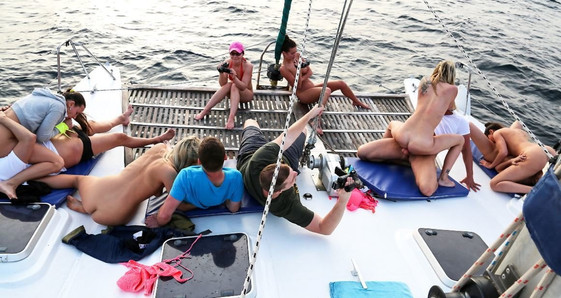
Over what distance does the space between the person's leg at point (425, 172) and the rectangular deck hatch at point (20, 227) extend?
3.33m

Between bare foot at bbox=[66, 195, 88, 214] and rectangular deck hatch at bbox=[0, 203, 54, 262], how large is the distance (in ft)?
0.79

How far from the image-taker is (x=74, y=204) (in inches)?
142

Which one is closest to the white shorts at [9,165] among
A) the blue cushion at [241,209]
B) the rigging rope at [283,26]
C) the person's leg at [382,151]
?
the blue cushion at [241,209]

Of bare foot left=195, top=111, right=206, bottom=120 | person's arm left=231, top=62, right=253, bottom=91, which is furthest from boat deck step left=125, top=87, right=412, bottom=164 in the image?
person's arm left=231, top=62, right=253, bottom=91

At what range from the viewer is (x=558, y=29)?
12438mm

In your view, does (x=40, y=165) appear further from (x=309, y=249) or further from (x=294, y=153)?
(x=309, y=249)

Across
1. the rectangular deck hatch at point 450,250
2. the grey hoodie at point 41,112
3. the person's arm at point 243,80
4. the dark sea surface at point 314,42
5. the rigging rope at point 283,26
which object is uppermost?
the rigging rope at point 283,26

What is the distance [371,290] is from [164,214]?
5.47 ft

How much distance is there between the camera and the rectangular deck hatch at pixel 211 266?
2736 millimetres

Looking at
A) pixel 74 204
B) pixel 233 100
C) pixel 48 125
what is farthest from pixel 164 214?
pixel 233 100

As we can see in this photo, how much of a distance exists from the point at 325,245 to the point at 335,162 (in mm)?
920

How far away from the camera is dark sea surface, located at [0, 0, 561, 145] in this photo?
26.9ft

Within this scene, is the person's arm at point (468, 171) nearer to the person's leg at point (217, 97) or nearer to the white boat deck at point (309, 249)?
the white boat deck at point (309, 249)

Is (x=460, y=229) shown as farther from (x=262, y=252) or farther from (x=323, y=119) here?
(x=323, y=119)
